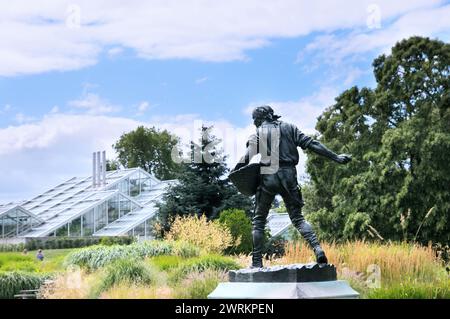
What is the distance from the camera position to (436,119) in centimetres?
2508

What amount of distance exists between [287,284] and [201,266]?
4.80 m

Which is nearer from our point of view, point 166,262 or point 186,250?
point 166,262

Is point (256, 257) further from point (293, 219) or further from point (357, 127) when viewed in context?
point (357, 127)

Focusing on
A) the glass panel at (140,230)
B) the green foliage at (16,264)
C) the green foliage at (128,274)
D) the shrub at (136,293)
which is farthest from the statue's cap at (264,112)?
the glass panel at (140,230)

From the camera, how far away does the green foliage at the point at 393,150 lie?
24.2 meters

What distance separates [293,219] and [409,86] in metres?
17.4

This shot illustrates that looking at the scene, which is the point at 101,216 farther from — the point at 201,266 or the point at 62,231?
the point at 201,266

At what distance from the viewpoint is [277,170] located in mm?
9891

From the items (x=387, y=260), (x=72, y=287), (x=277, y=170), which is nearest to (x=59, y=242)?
(x=72, y=287)

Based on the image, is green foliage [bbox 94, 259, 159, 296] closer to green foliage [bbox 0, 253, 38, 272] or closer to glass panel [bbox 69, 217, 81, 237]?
green foliage [bbox 0, 253, 38, 272]

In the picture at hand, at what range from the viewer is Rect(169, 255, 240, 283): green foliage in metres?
13.2

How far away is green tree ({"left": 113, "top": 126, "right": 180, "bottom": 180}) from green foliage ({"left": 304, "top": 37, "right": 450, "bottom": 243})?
2623 centimetres

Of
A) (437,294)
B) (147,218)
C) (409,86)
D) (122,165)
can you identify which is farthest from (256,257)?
(122,165)

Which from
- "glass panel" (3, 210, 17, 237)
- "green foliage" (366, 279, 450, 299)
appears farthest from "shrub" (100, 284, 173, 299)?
"glass panel" (3, 210, 17, 237)
